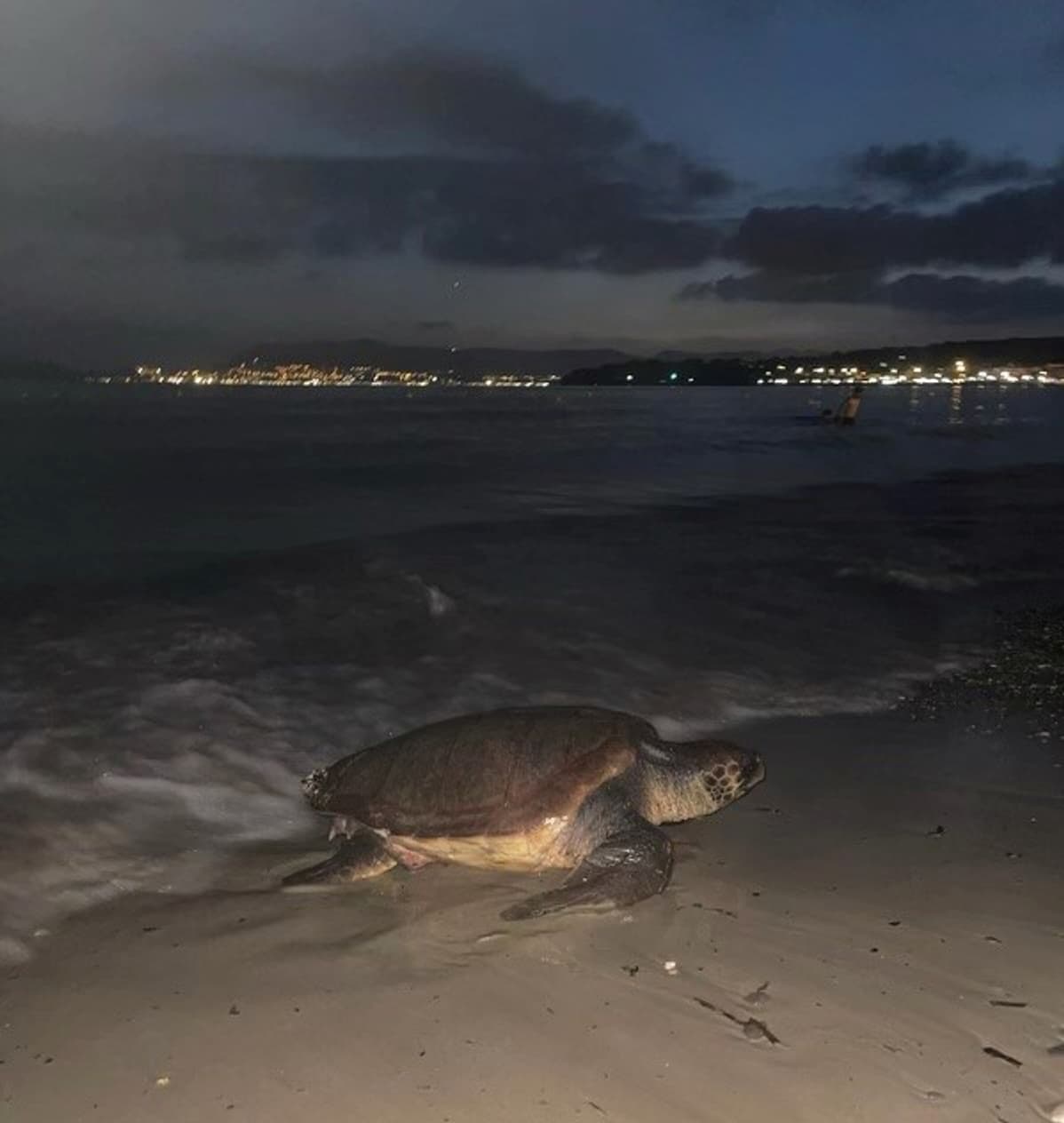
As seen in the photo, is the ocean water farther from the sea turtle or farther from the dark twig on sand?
the dark twig on sand

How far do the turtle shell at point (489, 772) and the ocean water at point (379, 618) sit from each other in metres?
0.87

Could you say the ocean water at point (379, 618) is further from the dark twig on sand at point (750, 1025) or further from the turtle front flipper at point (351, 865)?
the dark twig on sand at point (750, 1025)

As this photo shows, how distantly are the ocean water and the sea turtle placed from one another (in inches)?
33.0

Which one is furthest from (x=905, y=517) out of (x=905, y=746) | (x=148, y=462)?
(x=148, y=462)

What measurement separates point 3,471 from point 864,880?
2740cm

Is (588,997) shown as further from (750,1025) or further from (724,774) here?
(724,774)

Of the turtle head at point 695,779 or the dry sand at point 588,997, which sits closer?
the dry sand at point 588,997

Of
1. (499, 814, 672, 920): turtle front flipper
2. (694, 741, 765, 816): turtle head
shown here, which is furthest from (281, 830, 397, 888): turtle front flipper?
(694, 741, 765, 816): turtle head

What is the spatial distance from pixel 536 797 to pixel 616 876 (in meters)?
0.61

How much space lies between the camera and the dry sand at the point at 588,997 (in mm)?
3121

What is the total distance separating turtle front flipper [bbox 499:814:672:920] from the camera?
4320 mm

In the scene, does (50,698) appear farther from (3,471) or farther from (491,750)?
(3,471)

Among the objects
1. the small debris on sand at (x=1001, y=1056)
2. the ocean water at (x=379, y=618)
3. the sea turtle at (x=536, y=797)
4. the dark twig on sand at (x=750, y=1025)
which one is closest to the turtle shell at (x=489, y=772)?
the sea turtle at (x=536, y=797)

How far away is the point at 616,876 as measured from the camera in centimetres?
445
